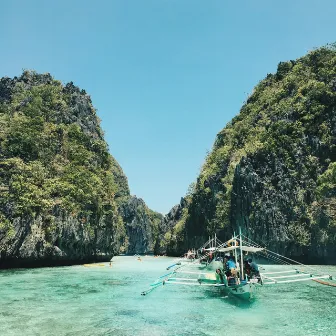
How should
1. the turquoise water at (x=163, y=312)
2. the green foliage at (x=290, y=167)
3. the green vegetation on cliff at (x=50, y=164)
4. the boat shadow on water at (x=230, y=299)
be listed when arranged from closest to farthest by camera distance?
1. the turquoise water at (x=163, y=312)
2. the boat shadow on water at (x=230, y=299)
3. the green vegetation on cliff at (x=50, y=164)
4. the green foliage at (x=290, y=167)

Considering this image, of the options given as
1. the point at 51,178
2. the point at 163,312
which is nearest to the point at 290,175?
the point at 51,178

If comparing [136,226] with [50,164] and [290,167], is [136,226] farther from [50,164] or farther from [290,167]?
[290,167]

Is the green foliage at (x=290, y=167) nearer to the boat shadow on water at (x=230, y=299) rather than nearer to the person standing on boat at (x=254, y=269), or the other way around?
the person standing on boat at (x=254, y=269)

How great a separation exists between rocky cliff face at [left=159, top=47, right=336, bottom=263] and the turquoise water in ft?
66.7

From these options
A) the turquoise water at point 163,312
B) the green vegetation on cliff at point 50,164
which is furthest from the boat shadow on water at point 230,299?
the green vegetation on cliff at point 50,164

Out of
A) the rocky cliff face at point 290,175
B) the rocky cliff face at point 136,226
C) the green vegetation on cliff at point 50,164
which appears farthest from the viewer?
the rocky cliff face at point 136,226

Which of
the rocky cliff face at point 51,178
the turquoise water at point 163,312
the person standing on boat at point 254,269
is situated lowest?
the turquoise water at point 163,312

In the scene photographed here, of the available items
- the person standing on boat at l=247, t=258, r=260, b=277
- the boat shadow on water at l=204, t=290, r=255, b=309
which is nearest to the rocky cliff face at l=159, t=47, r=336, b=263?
the person standing on boat at l=247, t=258, r=260, b=277

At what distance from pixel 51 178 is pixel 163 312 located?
2803 cm

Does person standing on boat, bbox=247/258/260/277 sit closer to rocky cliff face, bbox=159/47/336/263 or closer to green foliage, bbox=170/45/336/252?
rocky cliff face, bbox=159/47/336/263

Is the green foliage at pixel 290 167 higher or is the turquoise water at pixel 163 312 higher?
the green foliage at pixel 290 167

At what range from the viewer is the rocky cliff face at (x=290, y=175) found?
127 feet

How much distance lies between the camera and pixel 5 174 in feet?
111

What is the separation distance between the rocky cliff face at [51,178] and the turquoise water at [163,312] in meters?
13.2
